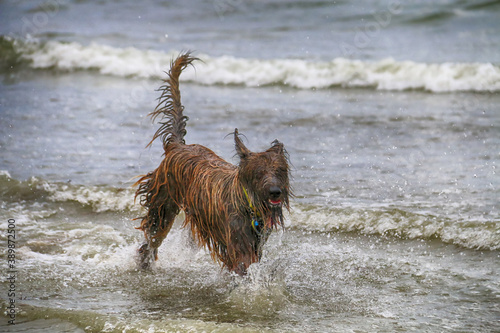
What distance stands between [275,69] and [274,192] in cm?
1286

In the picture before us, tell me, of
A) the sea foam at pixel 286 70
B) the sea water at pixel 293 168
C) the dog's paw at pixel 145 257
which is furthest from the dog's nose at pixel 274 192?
the sea foam at pixel 286 70

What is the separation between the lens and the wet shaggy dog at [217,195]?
18.2 ft

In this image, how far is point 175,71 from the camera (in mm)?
7031

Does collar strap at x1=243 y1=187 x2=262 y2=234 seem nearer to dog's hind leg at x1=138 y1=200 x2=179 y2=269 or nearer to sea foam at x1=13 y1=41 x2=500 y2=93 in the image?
dog's hind leg at x1=138 y1=200 x2=179 y2=269

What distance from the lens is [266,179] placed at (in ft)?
17.8

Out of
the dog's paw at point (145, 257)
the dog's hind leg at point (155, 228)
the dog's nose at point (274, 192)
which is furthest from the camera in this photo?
the dog's paw at point (145, 257)

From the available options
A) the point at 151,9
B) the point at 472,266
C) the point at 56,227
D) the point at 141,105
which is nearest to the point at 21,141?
the point at 141,105

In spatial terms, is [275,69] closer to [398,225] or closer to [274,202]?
[398,225]

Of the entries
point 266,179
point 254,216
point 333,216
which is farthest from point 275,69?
point 266,179

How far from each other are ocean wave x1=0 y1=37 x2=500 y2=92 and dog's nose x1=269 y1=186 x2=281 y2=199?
953 centimetres

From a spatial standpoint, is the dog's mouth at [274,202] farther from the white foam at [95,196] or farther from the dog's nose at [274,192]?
the white foam at [95,196]

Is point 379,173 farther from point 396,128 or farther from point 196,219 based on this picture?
point 196,219

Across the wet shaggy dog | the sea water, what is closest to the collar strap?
the wet shaggy dog

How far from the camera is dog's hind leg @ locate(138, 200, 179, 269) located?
22.6 feet
